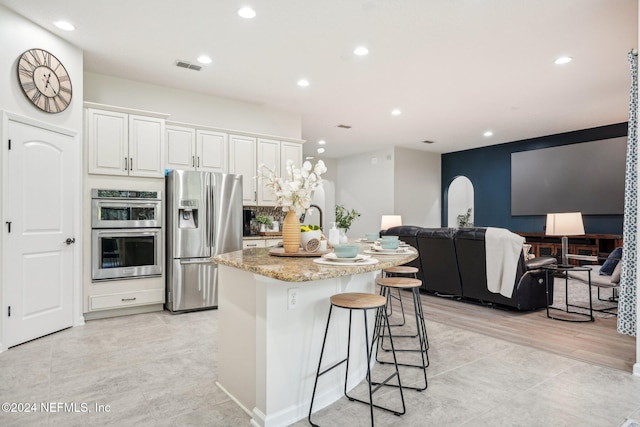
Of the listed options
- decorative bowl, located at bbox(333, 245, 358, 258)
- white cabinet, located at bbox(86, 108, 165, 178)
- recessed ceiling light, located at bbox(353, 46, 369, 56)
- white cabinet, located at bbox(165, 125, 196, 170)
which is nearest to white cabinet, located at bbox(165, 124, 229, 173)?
white cabinet, located at bbox(165, 125, 196, 170)

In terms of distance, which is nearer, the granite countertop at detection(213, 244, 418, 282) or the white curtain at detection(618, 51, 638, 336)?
the granite countertop at detection(213, 244, 418, 282)

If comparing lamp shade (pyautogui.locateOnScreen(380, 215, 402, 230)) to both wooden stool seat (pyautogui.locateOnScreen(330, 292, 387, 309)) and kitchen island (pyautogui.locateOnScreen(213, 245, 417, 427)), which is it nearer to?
kitchen island (pyautogui.locateOnScreen(213, 245, 417, 427))

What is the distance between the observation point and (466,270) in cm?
471

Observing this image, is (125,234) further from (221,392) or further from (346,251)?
(346,251)

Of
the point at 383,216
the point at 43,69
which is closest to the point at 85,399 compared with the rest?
the point at 43,69

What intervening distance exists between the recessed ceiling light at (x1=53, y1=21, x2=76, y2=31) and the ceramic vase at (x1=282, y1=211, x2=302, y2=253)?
287 centimetres

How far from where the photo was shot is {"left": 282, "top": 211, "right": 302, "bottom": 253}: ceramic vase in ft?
8.24

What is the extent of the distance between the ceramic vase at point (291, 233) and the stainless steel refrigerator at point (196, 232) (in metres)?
2.37

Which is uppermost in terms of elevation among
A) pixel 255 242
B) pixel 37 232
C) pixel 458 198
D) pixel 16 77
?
pixel 16 77

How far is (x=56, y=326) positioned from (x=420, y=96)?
5.19 metres

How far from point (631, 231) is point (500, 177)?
6.36 m

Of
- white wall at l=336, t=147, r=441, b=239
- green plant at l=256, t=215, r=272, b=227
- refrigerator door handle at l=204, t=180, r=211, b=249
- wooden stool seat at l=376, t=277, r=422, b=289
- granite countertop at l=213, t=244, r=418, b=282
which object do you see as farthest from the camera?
white wall at l=336, t=147, r=441, b=239

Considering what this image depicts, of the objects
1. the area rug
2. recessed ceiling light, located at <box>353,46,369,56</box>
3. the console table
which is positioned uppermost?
recessed ceiling light, located at <box>353,46,369,56</box>

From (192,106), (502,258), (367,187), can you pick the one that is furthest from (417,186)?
(192,106)
